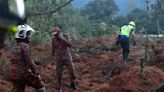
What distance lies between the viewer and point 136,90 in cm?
926

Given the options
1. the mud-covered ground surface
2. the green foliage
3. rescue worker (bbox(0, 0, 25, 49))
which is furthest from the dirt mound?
the green foliage

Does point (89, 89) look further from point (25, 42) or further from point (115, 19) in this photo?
point (115, 19)

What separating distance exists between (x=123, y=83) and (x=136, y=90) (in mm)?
489

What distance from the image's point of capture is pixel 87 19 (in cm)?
2889

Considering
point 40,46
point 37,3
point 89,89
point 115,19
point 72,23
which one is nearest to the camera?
point 89,89

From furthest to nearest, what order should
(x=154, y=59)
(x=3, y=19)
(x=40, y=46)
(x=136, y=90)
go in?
(x=40, y=46) → (x=154, y=59) → (x=136, y=90) → (x=3, y=19)

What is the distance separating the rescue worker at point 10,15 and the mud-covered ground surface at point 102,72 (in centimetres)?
815

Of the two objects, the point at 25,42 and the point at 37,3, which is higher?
the point at 37,3

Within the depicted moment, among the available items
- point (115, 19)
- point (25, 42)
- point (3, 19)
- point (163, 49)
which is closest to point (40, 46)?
point (163, 49)

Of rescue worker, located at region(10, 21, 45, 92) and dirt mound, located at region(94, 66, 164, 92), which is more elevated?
rescue worker, located at region(10, 21, 45, 92)

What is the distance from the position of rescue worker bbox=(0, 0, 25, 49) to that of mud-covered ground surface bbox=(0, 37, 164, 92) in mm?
8148

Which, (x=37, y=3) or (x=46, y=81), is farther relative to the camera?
(x=37, y=3)

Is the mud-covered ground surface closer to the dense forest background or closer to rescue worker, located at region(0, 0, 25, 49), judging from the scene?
the dense forest background

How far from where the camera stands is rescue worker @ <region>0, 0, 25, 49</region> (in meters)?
0.83
